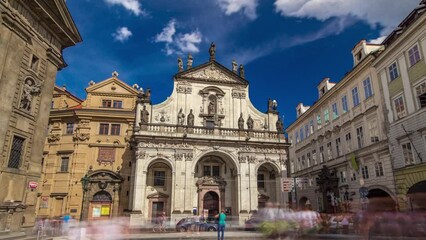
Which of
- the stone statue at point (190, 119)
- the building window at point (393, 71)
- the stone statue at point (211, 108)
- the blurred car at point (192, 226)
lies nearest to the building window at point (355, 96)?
the building window at point (393, 71)

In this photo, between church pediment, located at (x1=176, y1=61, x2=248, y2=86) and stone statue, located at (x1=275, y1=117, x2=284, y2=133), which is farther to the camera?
church pediment, located at (x1=176, y1=61, x2=248, y2=86)

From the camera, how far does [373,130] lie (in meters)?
26.3

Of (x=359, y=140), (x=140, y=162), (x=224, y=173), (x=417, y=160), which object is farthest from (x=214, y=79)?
(x=417, y=160)

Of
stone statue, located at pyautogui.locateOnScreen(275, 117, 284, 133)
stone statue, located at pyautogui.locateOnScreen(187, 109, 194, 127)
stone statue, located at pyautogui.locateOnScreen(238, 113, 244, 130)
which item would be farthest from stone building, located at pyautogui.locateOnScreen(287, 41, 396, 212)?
stone statue, located at pyautogui.locateOnScreen(187, 109, 194, 127)

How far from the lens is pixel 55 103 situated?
33.1 meters

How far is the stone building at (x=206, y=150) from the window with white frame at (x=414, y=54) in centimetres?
1409

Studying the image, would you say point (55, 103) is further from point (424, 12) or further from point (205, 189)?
point (424, 12)

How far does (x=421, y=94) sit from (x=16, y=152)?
2730cm

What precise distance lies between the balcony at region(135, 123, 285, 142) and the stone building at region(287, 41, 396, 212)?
20.0 ft

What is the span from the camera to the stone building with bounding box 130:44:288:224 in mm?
28141

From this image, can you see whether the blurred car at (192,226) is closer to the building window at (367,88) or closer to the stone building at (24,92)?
the stone building at (24,92)

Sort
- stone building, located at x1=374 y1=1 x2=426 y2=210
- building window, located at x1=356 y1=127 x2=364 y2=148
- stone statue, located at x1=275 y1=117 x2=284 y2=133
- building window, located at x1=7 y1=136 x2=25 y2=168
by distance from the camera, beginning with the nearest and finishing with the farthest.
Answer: building window, located at x1=7 y1=136 x2=25 y2=168 → stone building, located at x1=374 y1=1 x2=426 y2=210 → building window, located at x1=356 y1=127 x2=364 y2=148 → stone statue, located at x1=275 y1=117 x2=284 y2=133

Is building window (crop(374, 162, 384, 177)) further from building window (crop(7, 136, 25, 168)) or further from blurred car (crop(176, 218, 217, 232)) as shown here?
building window (crop(7, 136, 25, 168))

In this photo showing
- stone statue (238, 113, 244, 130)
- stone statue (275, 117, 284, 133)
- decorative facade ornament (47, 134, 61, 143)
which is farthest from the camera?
stone statue (275, 117, 284, 133)
